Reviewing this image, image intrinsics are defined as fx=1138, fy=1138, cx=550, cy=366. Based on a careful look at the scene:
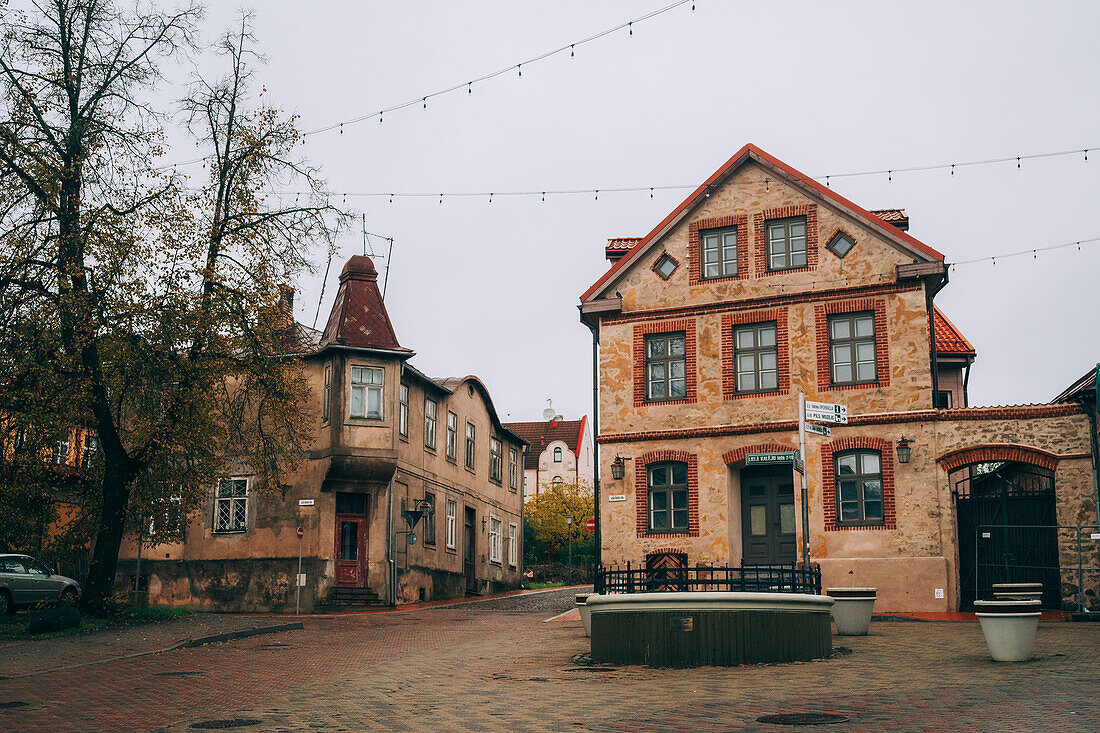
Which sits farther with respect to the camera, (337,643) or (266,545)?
(266,545)

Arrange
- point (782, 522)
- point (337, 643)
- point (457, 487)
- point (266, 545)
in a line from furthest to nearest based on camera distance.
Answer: point (457, 487), point (266, 545), point (782, 522), point (337, 643)

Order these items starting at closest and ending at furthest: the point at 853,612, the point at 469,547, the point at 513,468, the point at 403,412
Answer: the point at 853,612 < the point at 403,412 < the point at 469,547 < the point at 513,468

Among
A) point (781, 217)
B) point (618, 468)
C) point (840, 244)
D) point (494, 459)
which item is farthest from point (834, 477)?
point (494, 459)

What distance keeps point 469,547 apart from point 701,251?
639 inches

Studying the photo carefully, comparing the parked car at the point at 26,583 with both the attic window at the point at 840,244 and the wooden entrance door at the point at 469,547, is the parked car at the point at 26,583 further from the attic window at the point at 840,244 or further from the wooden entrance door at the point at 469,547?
the attic window at the point at 840,244

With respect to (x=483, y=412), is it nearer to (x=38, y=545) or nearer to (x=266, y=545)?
(x=266, y=545)

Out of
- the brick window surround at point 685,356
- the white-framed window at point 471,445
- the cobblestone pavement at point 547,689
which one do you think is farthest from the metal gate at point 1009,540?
the white-framed window at point 471,445

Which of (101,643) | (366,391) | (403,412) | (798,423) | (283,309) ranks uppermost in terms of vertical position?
(283,309)

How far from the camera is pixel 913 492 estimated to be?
2475cm

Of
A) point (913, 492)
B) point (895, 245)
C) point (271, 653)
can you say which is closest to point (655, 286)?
point (895, 245)

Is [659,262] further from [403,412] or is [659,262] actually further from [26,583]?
[26,583]

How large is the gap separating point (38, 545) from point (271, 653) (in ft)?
30.3

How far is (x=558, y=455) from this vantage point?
85.4 m

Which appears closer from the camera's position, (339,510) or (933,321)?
(933,321)
